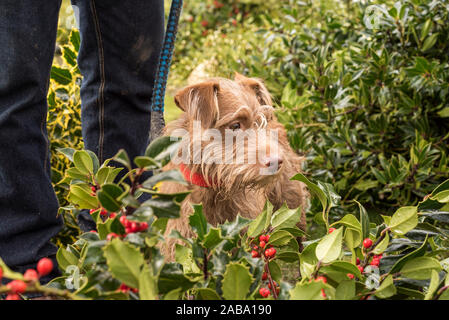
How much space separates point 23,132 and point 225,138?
1.07 metres

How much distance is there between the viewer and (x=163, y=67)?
8.92ft

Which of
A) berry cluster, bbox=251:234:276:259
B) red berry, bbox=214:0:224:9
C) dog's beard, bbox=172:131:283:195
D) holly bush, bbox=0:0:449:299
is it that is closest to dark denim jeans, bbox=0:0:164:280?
holly bush, bbox=0:0:449:299

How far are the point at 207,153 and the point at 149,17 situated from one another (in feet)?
2.45

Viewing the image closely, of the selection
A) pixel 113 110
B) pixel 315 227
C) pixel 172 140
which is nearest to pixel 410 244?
pixel 172 140

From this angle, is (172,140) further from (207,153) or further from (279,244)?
(207,153)

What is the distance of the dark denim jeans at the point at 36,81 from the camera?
173cm

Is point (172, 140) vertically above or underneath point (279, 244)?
above

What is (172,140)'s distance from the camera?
93cm

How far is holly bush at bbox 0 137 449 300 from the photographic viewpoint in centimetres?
83

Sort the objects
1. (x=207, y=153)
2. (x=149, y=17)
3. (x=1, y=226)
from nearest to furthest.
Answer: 1. (x=1, y=226)
2. (x=149, y=17)
3. (x=207, y=153)

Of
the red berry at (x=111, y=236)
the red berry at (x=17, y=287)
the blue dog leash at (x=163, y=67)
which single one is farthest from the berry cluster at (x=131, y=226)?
the blue dog leash at (x=163, y=67)

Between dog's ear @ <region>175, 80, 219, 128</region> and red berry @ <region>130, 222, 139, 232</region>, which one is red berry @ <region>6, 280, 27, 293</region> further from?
dog's ear @ <region>175, 80, 219, 128</region>

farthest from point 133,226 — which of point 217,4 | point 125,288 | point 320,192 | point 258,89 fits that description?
point 217,4

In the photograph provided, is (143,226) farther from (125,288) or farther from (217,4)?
(217,4)
